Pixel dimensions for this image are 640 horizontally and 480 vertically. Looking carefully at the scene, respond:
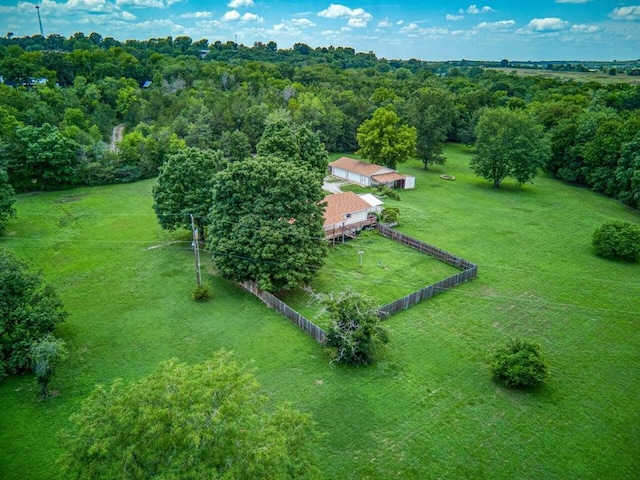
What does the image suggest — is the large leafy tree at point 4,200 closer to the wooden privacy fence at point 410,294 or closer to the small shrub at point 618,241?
the wooden privacy fence at point 410,294

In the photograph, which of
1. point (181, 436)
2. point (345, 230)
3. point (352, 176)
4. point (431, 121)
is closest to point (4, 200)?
point (345, 230)

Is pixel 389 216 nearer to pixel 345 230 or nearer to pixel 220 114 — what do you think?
pixel 345 230

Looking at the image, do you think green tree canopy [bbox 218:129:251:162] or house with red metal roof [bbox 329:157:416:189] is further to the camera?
green tree canopy [bbox 218:129:251:162]

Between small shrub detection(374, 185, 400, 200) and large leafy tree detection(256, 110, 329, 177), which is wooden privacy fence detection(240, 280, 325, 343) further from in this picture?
small shrub detection(374, 185, 400, 200)

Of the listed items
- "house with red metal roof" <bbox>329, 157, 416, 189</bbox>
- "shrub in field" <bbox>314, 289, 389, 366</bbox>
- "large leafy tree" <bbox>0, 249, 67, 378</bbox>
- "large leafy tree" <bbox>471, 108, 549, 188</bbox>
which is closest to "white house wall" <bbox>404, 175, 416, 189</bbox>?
"house with red metal roof" <bbox>329, 157, 416, 189</bbox>

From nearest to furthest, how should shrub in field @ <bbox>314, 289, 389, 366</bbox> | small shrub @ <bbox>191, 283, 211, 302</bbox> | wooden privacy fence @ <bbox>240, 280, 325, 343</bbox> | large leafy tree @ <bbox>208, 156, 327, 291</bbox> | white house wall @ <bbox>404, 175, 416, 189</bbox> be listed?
shrub in field @ <bbox>314, 289, 389, 366</bbox>, wooden privacy fence @ <bbox>240, 280, 325, 343</bbox>, large leafy tree @ <bbox>208, 156, 327, 291</bbox>, small shrub @ <bbox>191, 283, 211, 302</bbox>, white house wall @ <bbox>404, 175, 416, 189</bbox>

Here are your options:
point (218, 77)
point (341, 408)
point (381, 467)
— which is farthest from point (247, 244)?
point (218, 77)
